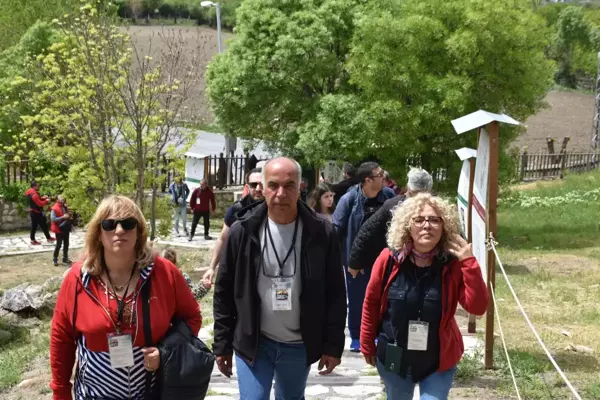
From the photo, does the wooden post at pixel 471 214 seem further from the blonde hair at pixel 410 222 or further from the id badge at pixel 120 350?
the id badge at pixel 120 350

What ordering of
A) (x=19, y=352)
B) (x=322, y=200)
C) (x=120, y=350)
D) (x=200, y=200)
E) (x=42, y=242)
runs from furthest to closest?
(x=200, y=200)
(x=42, y=242)
(x=19, y=352)
(x=322, y=200)
(x=120, y=350)

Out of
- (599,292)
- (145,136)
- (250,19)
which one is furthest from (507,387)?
(250,19)

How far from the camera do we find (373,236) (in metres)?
6.46

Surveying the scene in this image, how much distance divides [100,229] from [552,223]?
21301 mm

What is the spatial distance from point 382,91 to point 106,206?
16.2 metres

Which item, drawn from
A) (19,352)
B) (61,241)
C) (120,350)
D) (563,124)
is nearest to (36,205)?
(61,241)

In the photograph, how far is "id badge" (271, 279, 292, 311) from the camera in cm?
428

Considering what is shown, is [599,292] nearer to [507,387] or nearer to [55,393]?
[507,387]

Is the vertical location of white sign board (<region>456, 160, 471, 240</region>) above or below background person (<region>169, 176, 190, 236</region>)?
above

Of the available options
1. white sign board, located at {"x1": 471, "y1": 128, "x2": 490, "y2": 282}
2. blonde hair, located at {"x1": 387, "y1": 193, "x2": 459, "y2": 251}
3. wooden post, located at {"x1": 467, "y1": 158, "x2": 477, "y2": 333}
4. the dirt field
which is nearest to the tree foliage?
wooden post, located at {"x1": 467, "y1": 158, "x2": 477, "y2": 333}

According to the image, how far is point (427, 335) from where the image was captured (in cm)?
436

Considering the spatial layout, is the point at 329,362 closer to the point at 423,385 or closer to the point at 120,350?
the point at 423,385

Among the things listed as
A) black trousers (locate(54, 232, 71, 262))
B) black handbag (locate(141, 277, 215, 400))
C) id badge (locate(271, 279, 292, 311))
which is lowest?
black trousers (locate(54, 232, 71, 262))

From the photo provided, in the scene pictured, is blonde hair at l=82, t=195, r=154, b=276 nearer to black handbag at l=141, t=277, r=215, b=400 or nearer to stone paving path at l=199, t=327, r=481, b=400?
black handbag at l=141, t=277, r=215, b=400
